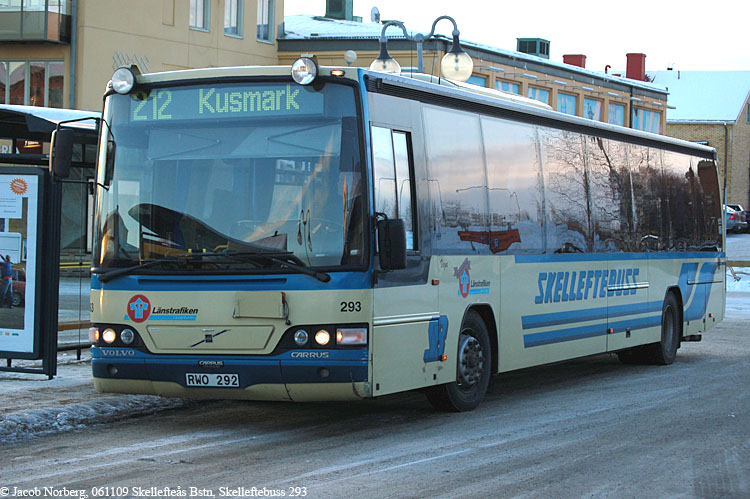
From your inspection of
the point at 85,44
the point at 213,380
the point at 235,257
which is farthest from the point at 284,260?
the point at 85,44

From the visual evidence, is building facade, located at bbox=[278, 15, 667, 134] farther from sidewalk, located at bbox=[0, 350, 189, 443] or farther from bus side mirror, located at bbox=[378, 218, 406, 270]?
bus side mirror, located at bbox=[378, 218, 406, 270]

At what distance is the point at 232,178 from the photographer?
377 inches

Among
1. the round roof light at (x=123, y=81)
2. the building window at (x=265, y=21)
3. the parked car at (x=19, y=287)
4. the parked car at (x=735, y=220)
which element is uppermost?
the building window at (x=265, y=21)

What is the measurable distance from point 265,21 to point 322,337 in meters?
38.8

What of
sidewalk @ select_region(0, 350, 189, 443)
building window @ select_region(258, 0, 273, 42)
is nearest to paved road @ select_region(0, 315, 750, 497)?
sidewalk @ select_region(0, 350, 189, 443)

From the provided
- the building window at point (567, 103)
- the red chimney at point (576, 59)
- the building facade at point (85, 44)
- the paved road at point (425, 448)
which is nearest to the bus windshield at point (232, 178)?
the paved road at point (425, 448)

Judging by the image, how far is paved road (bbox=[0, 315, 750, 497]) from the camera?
7867mm

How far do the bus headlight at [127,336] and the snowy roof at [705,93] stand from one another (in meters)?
75.0

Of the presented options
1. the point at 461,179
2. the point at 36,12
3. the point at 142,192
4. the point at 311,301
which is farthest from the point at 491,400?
the point at 36,12

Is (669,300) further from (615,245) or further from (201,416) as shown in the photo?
(201,416)

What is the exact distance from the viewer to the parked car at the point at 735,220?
65.2 metres

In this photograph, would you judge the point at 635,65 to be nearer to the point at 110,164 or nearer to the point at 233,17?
the point at 233,17

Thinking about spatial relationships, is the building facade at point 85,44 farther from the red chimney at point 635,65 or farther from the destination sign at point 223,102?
the red chimney at point 635,65

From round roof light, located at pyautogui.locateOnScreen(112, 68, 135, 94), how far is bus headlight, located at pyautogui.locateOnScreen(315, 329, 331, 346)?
272 cm
